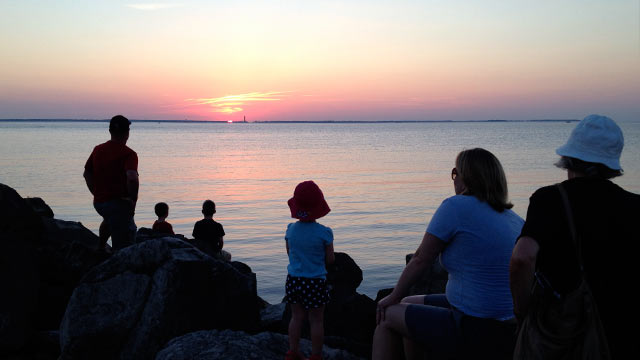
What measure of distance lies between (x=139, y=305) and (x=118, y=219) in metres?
2.48

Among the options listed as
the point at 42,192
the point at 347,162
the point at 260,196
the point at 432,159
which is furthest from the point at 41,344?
the point at 432,159

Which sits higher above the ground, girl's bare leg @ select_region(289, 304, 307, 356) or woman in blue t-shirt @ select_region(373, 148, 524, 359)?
woman in blue t-shirt @ select_region(373, 148, 524, 359)

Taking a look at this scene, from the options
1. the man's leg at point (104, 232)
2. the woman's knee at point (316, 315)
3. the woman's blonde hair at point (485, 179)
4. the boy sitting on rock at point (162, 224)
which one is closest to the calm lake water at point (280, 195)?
the boy sitting on rock at point (162, 224)

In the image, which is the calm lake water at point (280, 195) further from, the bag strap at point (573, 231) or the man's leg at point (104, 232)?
the bag strap at point (573, 231)

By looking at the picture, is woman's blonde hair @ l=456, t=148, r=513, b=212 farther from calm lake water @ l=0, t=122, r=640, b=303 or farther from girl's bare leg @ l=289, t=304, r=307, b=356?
calm lake water @ l=0, t=122, r=640, b=303

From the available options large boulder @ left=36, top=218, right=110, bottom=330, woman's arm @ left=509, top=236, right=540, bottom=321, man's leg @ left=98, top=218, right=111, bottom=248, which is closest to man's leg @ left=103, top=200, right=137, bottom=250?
man's leg @ left=98, top=218, right=111, bottom=248

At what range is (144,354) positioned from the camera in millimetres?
5863

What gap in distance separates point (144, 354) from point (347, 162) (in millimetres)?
44200

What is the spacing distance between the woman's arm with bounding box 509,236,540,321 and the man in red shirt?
18.9 feet

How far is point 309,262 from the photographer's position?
569 centimetres

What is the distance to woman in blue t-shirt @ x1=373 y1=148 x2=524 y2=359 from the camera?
13.0 feet

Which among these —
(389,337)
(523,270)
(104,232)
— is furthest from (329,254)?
(104,232)

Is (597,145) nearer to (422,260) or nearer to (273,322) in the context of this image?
(422,260)

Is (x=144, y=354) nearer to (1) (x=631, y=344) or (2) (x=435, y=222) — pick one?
(2) (x=435, y=222)
